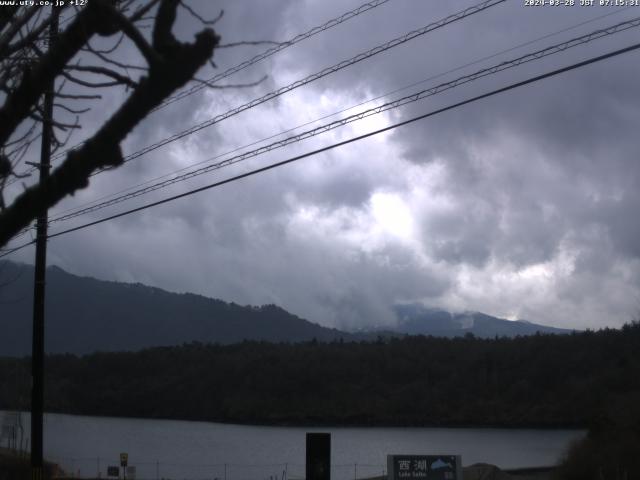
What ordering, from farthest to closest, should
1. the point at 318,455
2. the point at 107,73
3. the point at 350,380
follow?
1. the point at 350,380
2. the point at 318,455
3. the point at 107,73

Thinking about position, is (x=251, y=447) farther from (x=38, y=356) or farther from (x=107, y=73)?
(x=107, y=73)

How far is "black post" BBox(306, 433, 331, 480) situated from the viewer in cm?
1377

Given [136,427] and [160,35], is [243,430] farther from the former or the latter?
[160,35]

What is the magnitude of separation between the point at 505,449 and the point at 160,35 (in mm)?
69369

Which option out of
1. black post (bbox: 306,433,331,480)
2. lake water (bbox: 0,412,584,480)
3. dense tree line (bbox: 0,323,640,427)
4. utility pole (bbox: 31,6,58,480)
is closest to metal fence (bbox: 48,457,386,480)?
lake water (bbox: 0,412,584,480)

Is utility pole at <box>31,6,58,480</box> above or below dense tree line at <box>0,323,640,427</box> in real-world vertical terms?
above

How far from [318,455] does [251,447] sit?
63.4 meters

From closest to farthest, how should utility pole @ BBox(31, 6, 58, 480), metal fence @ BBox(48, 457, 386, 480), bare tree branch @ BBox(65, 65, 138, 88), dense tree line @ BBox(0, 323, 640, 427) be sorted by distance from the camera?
bare tree branch @ BBox(65, 65, 138, 88), utility pole @ BBox(31, 6, 58, 480), metal fence @ BBox(48, 457, 386, 480), dense tree line @ BBox(0, 323, 640, 427)

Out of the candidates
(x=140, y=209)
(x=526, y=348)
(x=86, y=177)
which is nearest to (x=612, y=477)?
(x=140, y=209)

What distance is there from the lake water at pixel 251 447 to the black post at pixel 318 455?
98.5 feet

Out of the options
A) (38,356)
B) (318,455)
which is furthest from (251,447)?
(318,455)

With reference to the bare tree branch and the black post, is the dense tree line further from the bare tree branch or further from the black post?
the bare tree branch

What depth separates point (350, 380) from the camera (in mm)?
110688

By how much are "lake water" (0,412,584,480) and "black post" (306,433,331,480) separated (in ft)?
98.5
